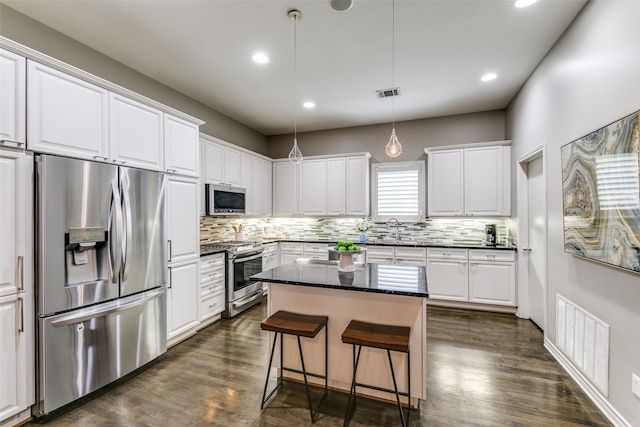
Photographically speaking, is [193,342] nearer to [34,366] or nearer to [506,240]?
[34,366]

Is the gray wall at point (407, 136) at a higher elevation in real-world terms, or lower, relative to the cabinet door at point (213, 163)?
higher

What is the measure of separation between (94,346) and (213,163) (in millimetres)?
2602

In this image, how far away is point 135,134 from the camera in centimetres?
268

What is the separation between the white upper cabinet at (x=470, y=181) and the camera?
428cm

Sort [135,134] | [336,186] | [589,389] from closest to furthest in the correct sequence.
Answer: [589,389]
[135,134]
[336,186]

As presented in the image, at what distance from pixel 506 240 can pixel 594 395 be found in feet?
8.60

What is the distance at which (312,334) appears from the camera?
6.52ft

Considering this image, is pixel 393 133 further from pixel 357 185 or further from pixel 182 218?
pixel 182 218

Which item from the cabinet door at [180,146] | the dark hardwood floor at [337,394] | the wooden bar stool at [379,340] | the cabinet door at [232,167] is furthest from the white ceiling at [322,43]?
the dark hardwood floor at [337,394]

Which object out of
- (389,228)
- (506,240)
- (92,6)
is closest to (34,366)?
(92,6)

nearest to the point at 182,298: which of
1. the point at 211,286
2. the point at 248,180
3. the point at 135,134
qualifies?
the point at 211,286

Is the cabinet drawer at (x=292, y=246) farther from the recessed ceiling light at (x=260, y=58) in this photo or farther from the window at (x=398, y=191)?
the recessed ceiling light at (x=260, y=58)

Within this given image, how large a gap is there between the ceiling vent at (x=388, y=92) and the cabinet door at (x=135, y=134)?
8.95ft

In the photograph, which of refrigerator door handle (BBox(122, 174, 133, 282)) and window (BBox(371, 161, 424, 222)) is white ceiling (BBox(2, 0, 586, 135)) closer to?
window (BBox(371, 161, 424, 222))
